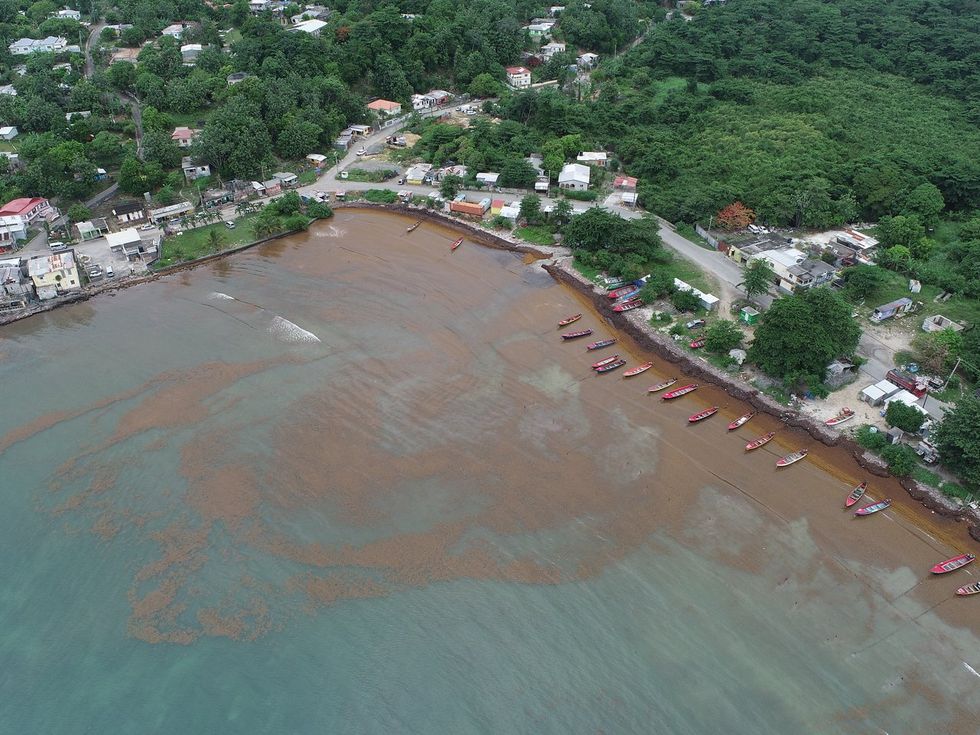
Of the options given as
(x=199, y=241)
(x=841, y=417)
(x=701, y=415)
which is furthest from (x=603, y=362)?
(x=199, y=241)

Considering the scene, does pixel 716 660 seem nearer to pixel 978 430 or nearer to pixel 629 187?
pixel 978 430

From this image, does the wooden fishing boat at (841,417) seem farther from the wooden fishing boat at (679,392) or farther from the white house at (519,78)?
the white house at (519,78)

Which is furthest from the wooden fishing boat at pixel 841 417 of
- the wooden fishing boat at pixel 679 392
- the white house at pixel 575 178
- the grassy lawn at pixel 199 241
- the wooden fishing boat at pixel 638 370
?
the grassy lawn at pixel 199 241

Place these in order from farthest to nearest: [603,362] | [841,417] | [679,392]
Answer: [603,362] < [679,392] < [841,417]

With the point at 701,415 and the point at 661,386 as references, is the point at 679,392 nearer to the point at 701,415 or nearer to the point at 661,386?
the point at 661,386

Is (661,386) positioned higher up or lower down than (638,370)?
lower down

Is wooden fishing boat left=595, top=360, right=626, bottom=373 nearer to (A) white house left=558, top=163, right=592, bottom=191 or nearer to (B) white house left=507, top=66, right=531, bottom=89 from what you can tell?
(A) white house left=558, top=163, right=592, bottom=191
